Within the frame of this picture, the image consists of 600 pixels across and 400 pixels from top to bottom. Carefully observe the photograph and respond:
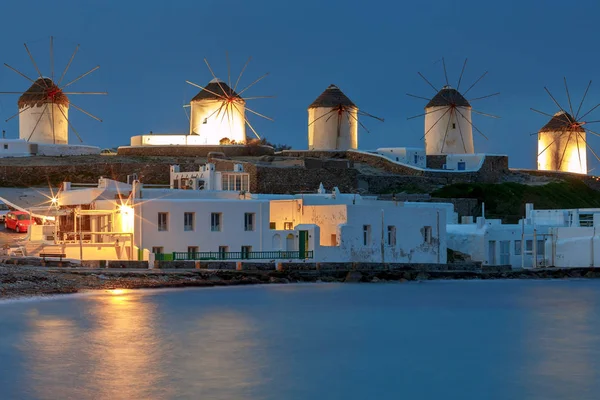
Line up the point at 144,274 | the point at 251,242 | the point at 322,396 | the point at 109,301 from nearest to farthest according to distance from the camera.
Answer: the point at 322,396 → the point at 109,301 → the point at 144,274 → the point at 251,242

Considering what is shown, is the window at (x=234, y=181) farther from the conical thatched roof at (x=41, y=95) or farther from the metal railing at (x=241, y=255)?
the conical thatched roof at (x=41, y=95)

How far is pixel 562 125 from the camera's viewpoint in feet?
208

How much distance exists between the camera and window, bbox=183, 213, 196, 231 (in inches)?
1235

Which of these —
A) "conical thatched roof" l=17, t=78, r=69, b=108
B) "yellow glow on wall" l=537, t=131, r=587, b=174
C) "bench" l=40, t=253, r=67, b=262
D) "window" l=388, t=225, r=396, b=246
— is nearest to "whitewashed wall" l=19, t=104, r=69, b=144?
"conical thatched roof" l=17, t=78, r=69, b=108

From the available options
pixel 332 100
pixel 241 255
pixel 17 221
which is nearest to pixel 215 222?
pixel 241 255

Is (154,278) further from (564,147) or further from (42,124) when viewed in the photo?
(564,147)

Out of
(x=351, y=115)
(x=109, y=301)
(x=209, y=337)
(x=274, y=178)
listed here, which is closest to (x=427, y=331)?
(x=209, y=337)

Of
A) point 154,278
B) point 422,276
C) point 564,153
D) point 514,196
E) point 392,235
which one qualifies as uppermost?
point 564,153

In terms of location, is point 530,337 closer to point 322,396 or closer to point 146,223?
point 322,396

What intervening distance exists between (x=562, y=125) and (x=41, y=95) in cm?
2969

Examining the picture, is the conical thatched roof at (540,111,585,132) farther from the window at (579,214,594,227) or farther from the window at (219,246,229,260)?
the window at (219,246,229,260)

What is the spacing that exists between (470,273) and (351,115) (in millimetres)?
25923

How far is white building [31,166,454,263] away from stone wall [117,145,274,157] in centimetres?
1771

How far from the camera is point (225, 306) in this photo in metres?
25.2
